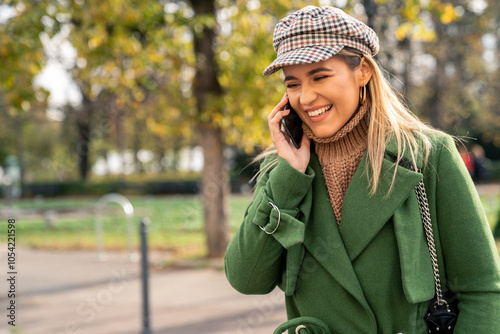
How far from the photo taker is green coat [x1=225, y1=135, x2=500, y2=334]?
1.63m

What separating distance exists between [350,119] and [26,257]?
1035 cm

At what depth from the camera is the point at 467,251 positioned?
64.2 inches

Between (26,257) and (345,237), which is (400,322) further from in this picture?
(26,257)

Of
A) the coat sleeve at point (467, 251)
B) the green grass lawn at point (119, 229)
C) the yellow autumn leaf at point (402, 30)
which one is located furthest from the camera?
the green grass lawn at point (119, 229)

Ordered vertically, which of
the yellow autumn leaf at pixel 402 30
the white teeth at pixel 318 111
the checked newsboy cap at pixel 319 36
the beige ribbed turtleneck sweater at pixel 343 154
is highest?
the yellow autumn leaf at pixel 402 30

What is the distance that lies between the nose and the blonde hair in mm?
135

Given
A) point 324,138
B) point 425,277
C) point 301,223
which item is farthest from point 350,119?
point 425,277

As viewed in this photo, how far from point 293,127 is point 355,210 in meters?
0.35

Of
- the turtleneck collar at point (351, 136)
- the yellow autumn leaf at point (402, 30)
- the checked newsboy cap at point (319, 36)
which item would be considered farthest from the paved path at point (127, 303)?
the checked newsboy cap at point (319, 36)

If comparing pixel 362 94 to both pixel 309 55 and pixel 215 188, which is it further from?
pixel 215 188

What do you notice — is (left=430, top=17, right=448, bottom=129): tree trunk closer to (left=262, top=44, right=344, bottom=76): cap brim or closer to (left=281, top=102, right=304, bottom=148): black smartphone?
(left=281, top=102, right=304, bottom=148): black smartphone

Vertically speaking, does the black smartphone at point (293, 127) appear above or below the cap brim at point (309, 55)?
below

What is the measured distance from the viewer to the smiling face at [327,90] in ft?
5.69

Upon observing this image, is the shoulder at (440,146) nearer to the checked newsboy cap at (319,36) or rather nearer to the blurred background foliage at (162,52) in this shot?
the checked newsboy cap at (319,36)
